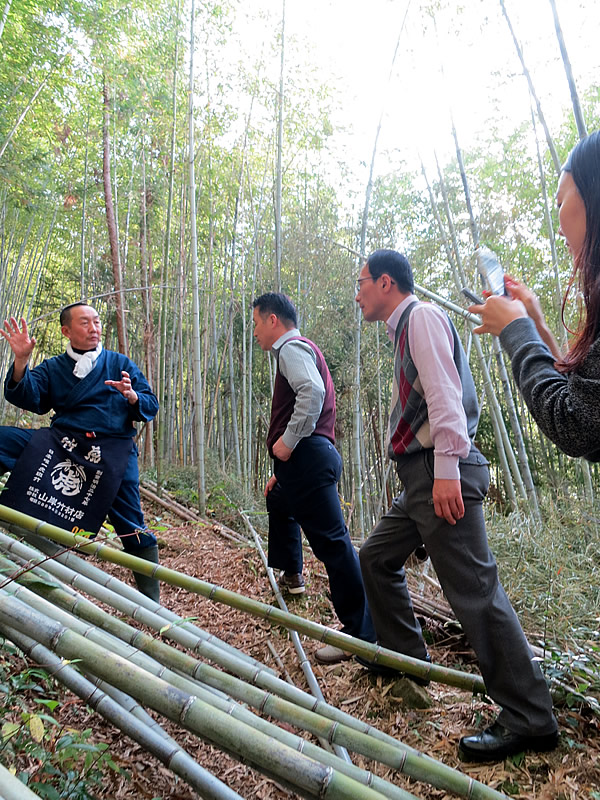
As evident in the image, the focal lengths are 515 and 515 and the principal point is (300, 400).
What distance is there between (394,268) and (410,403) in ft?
→ 1.66

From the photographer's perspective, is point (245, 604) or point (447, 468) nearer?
point (245, 604)

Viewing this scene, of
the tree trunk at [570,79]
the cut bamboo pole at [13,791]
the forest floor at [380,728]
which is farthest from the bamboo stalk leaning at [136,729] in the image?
the tree trunk at [570,79]

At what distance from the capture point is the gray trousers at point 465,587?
1.38 metres

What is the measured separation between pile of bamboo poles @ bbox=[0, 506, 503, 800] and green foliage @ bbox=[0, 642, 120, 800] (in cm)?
11

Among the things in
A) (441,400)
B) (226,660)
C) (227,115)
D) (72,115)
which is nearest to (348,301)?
(227,115)

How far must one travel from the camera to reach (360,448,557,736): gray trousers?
138 centimetres

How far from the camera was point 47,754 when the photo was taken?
1.26m

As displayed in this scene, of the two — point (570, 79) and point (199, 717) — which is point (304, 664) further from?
point (570, 79)

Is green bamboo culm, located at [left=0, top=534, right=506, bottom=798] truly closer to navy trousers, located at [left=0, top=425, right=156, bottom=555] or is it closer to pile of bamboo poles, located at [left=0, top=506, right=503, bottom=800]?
pile of bamboo poles, located at [left=0, top=506, right=503, bottom=800]

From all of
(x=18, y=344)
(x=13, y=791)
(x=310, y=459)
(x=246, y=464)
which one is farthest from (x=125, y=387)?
(x=246, y=464)

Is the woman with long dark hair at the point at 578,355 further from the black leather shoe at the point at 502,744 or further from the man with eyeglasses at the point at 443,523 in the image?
the black leather shoe at the point at 502,744

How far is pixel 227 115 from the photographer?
5.70 m

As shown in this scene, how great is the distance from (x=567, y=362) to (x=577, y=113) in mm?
1373

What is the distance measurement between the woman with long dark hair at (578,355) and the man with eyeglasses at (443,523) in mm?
484
